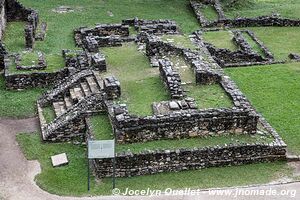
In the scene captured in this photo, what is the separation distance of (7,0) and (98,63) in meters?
12.8

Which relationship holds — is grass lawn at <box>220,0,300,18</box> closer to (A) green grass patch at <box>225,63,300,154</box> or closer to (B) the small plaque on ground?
(A) green grass patch at <box>225,63,300,154</box>

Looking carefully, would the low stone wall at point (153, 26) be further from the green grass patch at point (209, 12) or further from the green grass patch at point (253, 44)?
the green grass patch at point (209, 12)

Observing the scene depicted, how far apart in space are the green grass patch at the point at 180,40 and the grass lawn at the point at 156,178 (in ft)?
23.9

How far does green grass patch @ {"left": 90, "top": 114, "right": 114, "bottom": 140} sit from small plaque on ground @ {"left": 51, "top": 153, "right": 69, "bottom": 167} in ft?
4.26

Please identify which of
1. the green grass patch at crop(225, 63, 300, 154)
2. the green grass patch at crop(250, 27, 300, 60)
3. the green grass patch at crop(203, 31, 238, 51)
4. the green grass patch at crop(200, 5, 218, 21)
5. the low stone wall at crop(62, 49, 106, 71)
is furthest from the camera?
the green grass patch at crop(200, 5, 218, 21)

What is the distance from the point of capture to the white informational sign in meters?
18.1

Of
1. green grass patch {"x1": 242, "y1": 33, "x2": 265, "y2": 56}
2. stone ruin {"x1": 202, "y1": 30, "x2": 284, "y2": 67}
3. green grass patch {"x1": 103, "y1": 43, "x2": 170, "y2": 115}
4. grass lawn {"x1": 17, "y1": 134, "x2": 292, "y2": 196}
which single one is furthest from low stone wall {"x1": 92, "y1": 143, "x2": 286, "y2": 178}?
green grass patch {"x1": 242, "y1": 33, "x2": 265, "y2": 56}

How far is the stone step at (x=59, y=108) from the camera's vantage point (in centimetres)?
2277

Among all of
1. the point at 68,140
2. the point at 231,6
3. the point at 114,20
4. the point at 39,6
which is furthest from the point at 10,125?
the point at 231,6

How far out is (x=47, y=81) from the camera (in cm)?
2600

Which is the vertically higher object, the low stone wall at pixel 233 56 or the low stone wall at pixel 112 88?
the low stone wall at pixel 112 88

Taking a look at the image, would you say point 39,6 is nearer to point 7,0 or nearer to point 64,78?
point 7,0

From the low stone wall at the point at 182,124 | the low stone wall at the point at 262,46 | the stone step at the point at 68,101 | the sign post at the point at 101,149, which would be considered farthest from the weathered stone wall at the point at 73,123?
the low stone wall at the point at 262,46

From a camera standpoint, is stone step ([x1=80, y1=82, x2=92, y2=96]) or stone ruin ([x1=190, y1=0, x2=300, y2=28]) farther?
stone ruin ([x1=190, y1=0, x2=300, y2=28])
